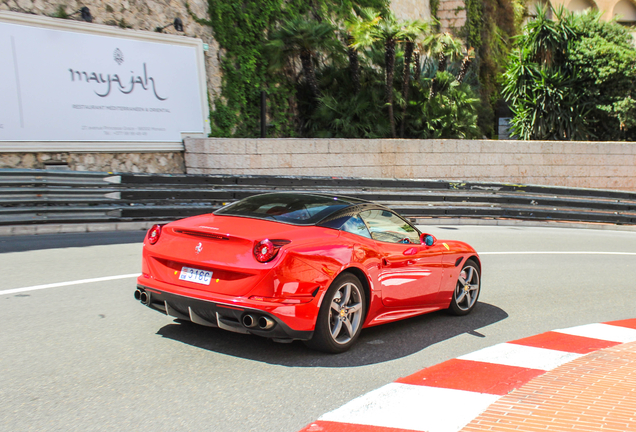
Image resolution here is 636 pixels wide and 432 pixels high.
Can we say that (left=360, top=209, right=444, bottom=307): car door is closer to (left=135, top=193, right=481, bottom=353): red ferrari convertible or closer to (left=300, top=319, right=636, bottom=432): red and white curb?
(left=135, top=193, right=481, bottom=353): red ferrari convertible

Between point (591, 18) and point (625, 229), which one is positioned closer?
point (625, 229)

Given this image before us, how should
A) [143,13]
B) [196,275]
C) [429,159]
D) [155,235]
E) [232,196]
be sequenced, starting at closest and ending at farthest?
[196,275], [155,235], [232,196], [143,13], [429,159]

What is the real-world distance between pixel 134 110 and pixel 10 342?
11049 millimetres

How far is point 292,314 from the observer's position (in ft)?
14.1

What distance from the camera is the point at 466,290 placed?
643 cm

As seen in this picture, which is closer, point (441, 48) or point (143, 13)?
point (143, 13)

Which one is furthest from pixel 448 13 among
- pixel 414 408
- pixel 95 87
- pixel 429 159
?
pixel 414 408

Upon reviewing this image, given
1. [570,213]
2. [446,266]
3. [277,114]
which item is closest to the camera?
[446,266]

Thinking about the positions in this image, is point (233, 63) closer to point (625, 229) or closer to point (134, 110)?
point (134, 110)

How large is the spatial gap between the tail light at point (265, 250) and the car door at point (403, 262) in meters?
1.13

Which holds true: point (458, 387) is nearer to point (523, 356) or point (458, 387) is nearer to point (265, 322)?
point (523, 356)

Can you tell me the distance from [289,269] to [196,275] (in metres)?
0.70

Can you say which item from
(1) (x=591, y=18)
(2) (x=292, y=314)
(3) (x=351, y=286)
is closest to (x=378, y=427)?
(2) (x=292, y=314)

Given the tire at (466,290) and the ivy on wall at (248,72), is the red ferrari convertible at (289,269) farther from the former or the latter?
the ivy on wall at (248,72)
